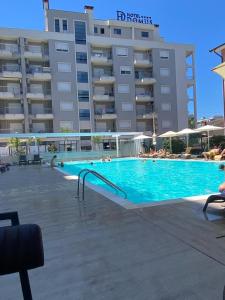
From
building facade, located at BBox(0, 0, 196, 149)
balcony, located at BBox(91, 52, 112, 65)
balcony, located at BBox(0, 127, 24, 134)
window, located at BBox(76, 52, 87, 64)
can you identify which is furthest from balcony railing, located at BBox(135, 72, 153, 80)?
balcony, located at BBox(0, 127, 24, 134)

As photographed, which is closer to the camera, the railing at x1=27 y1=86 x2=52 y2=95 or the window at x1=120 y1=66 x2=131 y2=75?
the railing at x1=27 y1=86 x2=52 y2=95

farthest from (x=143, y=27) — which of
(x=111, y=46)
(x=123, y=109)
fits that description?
(x=123, y=109)

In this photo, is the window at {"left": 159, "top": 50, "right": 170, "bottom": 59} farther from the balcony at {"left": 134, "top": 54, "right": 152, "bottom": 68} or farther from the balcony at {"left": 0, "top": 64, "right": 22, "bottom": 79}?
the balcony at {"left": 0, "top": 64, "right": 22, "bottom": 79}

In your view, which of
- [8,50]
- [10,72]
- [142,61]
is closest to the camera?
[10,72]

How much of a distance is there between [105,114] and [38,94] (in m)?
9.91

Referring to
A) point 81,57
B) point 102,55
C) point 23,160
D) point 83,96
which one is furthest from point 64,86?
point 23,160

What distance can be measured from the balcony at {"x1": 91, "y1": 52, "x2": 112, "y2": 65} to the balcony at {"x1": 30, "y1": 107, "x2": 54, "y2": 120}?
993cm

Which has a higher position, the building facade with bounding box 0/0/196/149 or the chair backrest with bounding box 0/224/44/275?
the building facade with bounding box 0/0/196/149

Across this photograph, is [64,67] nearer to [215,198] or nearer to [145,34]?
[145,34]

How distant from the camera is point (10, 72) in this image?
3912 centimetres

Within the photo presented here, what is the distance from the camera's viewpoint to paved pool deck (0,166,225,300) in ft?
9.83

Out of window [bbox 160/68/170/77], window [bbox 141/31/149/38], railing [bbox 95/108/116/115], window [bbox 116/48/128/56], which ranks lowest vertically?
railing [bbox 95/108/116/115]

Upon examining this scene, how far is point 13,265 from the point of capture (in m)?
2.16

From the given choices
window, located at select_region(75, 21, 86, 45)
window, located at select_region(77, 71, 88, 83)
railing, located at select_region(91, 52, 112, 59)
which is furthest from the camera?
railing, located at select_region(91, 52, 112, 59)
